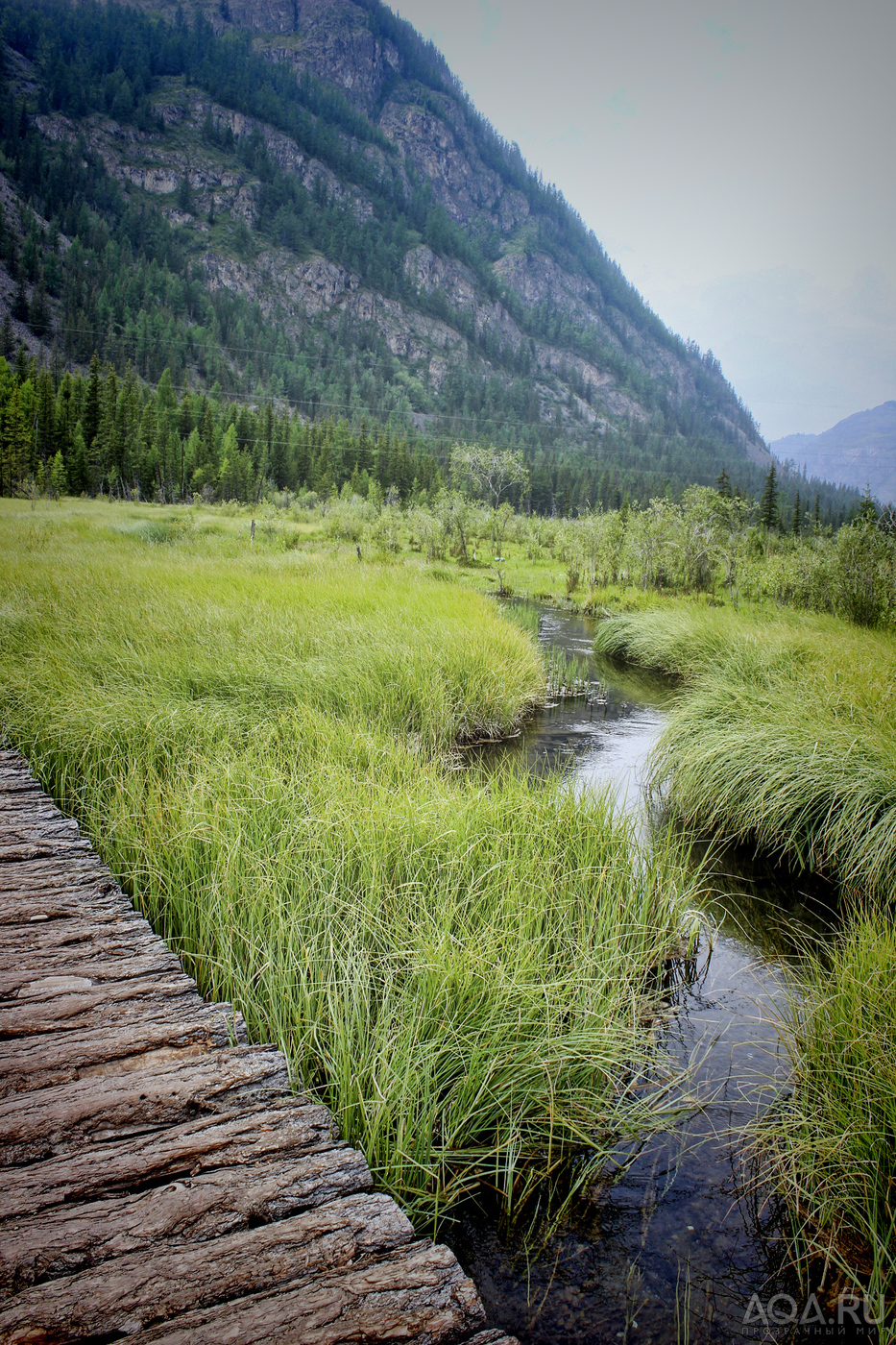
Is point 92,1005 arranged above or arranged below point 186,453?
below

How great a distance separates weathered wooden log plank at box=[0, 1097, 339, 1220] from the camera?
1.55 metres

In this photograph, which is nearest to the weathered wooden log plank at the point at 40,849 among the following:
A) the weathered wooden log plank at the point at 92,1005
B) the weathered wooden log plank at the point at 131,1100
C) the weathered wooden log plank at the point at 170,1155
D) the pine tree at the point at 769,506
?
the weathered wooden log plank at the point at 92,1005

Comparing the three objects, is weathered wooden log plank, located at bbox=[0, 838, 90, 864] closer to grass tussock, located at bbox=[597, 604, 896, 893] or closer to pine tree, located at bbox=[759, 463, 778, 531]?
grass tussock, located at bbox=[597, 604, 896, 893]

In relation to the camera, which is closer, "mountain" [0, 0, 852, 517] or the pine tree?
the pine tree

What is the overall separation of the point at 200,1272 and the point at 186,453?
58.5m

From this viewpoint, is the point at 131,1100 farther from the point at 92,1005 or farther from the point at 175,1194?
the point at 92,1005

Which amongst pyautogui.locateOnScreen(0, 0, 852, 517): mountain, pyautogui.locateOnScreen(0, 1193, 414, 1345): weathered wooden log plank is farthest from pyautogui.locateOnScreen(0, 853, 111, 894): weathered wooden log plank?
pyautogui.locateOnScreen(0, 0, 852, 517): mountain

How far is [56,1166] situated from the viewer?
1.62 metres

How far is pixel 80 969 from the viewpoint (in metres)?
2.46

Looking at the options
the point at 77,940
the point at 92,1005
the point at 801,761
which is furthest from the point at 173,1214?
the point at 801,761

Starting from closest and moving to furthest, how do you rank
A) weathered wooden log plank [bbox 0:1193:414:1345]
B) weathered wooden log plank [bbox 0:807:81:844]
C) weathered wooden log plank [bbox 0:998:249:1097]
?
weathered wooden log plank [bbox 0:1193:414:1345] → weathered wooden log plank [bbox 0:998:249:1097] → weathered wooden log plank [bbox 0:807:81:844]

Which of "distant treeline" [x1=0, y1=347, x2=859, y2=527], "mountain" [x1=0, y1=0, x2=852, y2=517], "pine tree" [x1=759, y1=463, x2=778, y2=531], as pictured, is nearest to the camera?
"distant treeline" [x1=0, y1=347, x2=859, y2=527]

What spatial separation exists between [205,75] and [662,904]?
287m

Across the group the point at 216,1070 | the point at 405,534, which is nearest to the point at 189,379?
the point at 405,534
